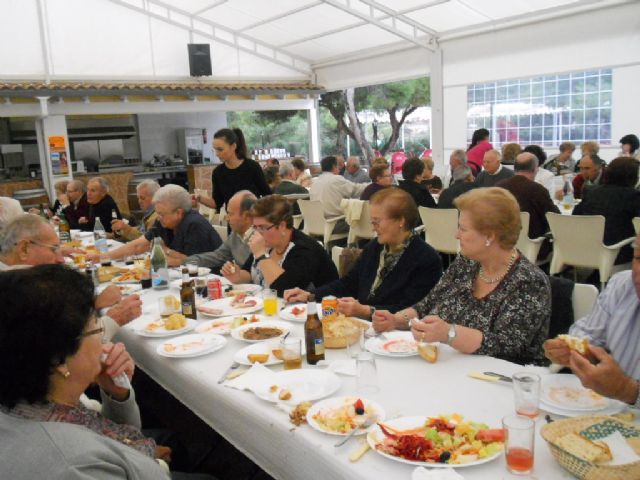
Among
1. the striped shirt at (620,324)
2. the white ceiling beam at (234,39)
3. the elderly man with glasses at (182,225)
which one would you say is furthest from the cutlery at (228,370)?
the white ceiling beam at (234,39)

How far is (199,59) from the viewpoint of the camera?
12844 millimetres

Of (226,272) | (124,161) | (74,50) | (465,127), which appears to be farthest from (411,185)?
(124,161)

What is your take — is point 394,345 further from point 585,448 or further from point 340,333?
point 585,448

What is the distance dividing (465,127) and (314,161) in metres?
5.11

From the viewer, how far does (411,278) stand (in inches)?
115

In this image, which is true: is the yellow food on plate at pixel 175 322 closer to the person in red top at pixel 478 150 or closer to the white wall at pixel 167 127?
the person in red top at pixel 478 150

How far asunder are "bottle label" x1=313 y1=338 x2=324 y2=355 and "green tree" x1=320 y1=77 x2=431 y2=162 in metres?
15.8

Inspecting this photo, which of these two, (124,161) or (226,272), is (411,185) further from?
(124,161)

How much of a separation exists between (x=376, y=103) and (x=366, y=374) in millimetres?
Answer: 17495

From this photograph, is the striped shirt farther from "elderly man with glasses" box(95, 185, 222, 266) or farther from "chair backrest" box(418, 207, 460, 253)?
"chair backrest" box(418, 207, 460, 253)

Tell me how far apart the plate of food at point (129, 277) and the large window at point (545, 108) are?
28.3ft

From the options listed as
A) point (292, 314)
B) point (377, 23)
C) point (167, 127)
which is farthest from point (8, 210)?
point (167, 127)

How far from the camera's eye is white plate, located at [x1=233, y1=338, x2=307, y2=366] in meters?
2.16

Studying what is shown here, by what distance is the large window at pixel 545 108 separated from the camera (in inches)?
394
